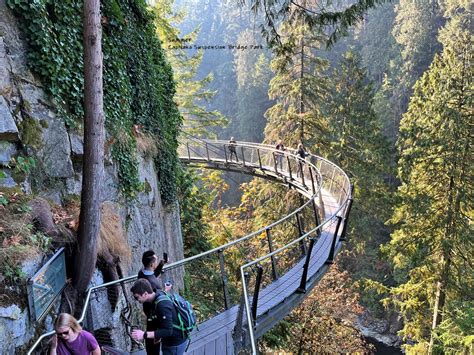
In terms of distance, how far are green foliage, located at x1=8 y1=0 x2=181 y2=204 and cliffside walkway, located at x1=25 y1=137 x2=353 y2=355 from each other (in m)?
2.63

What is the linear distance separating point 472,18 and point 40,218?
1933 inches

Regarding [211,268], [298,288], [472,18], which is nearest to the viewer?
[298,288]

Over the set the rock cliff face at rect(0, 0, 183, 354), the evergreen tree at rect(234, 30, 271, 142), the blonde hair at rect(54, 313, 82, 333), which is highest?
the rock cliff face at rect(0, 0, 183, 354)

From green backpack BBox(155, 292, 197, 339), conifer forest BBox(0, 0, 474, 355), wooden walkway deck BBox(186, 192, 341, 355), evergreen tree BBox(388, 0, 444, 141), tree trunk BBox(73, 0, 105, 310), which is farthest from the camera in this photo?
evergreen tree BBox(388, 0, 444, 141)

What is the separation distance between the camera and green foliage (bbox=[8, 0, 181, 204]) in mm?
6199

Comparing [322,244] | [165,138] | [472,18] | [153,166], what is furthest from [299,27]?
[472,18]

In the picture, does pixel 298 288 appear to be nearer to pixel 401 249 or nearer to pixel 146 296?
pixel 146 296

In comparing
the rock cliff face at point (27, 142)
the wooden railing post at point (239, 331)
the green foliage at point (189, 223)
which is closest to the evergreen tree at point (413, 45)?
the green foliage at point (189, 223)

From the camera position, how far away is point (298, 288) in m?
7.26

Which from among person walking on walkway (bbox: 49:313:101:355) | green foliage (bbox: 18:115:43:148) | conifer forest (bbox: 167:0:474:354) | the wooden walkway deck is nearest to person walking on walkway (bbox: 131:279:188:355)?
person walking on walkway (bbox: 49:313:101:355)

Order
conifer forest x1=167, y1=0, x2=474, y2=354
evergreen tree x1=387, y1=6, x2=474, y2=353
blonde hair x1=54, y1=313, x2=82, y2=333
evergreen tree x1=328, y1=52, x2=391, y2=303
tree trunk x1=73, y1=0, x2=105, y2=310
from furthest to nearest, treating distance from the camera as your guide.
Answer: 1. evergreen tree x1=328, y1=52, x2=391, y2=303
2. evergreen tree x1=387, y1=6, x2=474, y2=353
3. conifer forest x1=167, y1=0, x2=474, y2=354
4. tree trunk x1=73, y1=0, x2=105, y2=310
5. blonde hair x1=54, y1=313, x2=82, y2=333

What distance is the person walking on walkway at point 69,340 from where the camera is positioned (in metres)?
3.68

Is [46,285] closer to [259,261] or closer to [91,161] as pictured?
[91,161]

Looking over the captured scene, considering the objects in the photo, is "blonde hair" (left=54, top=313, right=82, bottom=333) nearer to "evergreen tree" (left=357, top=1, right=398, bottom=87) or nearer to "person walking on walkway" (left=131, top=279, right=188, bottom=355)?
"person walking on walkway" (left=131, top=279, right=188, bottom=355)
